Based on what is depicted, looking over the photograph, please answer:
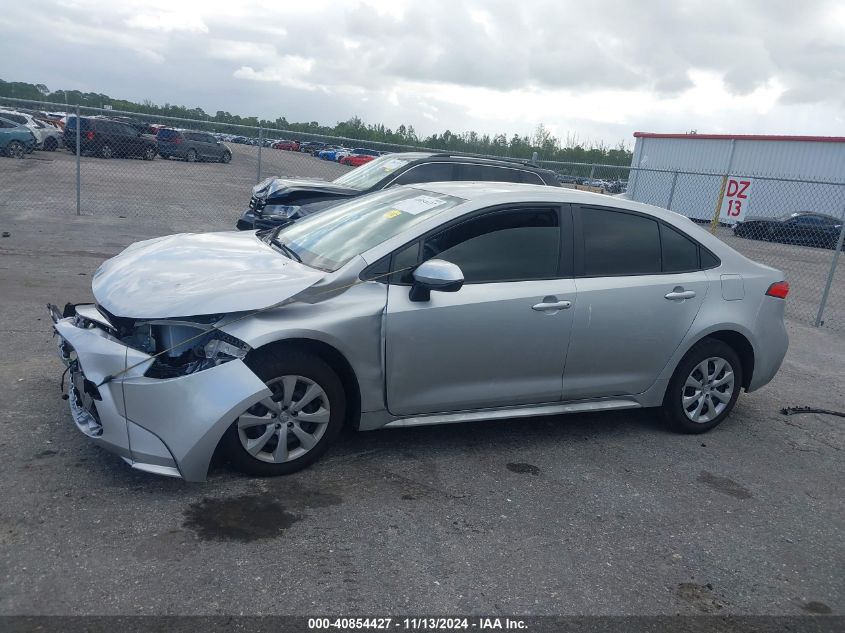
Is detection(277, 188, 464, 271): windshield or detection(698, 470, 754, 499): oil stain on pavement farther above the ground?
detection(277, 188, 464, 271): windshield

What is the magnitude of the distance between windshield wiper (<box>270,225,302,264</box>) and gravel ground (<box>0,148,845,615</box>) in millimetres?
1247

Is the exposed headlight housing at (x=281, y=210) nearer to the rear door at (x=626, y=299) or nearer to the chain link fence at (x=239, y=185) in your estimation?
the chain link fence at (x=239, y=185)

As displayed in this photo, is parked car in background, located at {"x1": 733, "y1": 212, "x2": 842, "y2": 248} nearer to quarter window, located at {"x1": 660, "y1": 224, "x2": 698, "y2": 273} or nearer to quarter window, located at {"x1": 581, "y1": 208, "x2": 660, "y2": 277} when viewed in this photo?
quarter window, located at {"x1": 660, "y1": 224, "x2": 698, "y2": 273}

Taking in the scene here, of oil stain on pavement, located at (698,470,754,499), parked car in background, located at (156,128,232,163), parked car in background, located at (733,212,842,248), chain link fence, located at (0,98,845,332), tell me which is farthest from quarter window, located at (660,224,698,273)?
parked car in background, located at (156,128,232,163)

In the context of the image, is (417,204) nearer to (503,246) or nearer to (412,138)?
(503,246)

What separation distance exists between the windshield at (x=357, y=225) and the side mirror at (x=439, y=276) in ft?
1.48

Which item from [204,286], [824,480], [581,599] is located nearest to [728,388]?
[824,480]

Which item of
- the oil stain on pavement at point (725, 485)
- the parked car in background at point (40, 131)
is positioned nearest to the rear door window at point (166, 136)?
the parked car in background at point (40, 131)

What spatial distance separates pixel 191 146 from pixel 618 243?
92.2 feet

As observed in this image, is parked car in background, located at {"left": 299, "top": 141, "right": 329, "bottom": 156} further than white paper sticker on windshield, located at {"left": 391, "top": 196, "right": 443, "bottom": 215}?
Yes

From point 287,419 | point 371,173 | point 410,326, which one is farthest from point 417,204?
point 371,173

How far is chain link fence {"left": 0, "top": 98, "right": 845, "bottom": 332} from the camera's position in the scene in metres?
13.2

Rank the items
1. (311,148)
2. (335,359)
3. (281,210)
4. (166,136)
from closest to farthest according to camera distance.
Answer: (335,359)
(281,210)
(311,148)
(166,136)

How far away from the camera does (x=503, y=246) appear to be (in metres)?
4.61
